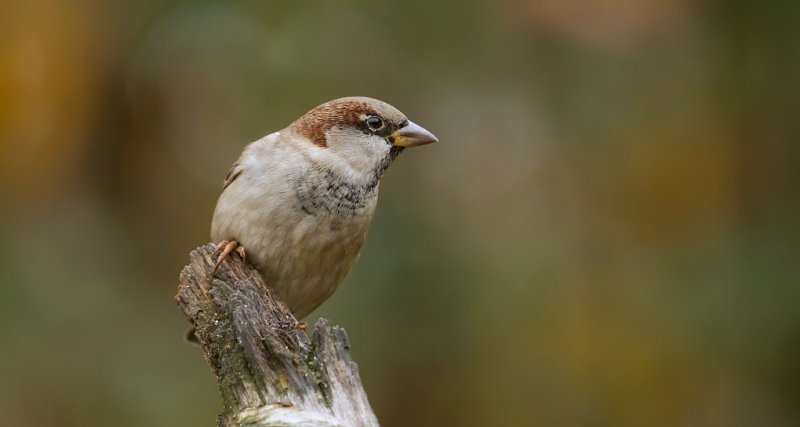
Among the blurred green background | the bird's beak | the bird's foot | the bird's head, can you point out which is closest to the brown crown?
the bird's head

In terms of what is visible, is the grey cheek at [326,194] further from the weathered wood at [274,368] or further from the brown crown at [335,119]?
the weathered wood at [274,368]

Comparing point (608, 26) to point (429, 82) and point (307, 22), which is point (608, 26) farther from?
point (307, 22)

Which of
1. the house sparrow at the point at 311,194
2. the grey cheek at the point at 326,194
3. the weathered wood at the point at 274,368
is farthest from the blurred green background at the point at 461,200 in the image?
the weathered wood at the point at 274,368

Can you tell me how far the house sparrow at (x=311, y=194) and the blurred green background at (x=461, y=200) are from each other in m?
1.53

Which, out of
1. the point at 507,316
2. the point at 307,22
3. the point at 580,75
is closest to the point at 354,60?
the point at 307,22

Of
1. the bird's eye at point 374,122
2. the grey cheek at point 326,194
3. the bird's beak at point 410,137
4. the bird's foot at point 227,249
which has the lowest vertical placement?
the bird's foot at point 227,249

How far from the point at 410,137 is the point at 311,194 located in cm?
40

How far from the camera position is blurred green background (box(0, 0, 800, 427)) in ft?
15.8

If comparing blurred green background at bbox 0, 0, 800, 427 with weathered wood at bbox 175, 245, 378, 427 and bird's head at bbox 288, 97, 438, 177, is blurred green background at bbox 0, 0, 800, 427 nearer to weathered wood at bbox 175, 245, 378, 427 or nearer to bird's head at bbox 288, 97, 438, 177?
bird's head at bbox 288, 97, 438, 177

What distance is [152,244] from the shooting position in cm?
521

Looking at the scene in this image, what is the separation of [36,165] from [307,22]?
1.55 metres

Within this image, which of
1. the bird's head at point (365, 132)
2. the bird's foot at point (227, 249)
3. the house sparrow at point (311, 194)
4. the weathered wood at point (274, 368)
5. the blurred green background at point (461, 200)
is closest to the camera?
the weathered wood at point (274, 368)

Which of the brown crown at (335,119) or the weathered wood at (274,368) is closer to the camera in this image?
the weathered wood at (274,368)

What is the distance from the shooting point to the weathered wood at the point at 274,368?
2.20 meters
